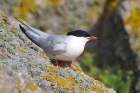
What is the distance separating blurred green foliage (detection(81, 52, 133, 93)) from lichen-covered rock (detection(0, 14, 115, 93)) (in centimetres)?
241

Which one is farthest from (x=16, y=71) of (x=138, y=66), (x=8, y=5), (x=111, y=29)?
A: (x=8, y=5)

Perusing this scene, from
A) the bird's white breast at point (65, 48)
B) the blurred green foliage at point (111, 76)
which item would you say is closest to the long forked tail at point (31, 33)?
the bird's white breast at point (65, 48)

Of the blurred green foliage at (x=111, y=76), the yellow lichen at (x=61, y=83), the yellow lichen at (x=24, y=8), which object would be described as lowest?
the yellow lichen at (x=61, y=83)

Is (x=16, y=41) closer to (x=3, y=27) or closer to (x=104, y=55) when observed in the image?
(x=3, y=27)

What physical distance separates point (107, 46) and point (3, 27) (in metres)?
4.91

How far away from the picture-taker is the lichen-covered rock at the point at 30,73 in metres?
3.56

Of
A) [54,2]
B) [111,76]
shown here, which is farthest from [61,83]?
[54,2]

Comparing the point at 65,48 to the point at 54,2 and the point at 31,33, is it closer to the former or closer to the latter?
the point at 31,33

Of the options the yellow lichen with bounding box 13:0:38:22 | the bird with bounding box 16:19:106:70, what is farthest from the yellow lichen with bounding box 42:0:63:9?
the bird with bounding box 16:19:106:70

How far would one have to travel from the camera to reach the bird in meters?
4.66

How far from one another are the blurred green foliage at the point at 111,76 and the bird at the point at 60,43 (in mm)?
2281

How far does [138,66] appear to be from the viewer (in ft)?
25.7

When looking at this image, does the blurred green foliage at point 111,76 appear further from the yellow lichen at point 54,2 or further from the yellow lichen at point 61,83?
the yellow lichen at point 61,83

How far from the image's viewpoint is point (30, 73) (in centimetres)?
388
